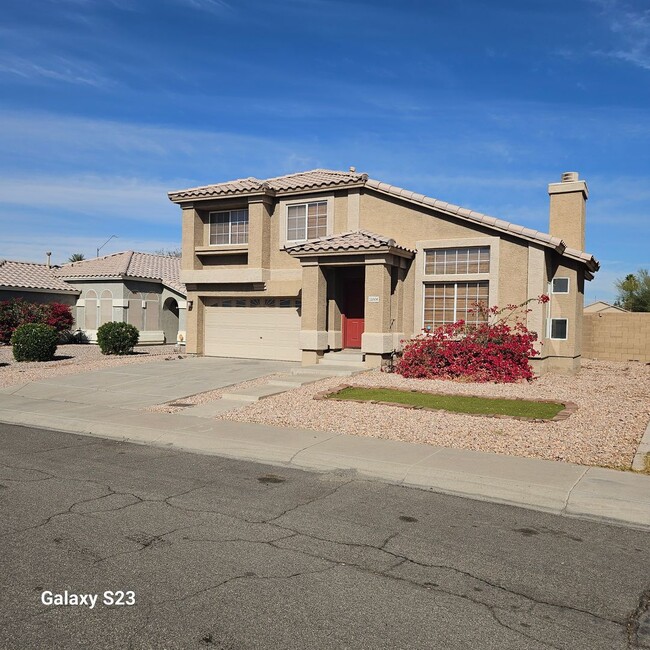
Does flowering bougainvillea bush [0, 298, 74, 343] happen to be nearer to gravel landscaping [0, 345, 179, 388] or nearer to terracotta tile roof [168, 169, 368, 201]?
gravel landscaping [0, 345, 179, 388]

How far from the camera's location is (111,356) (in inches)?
961

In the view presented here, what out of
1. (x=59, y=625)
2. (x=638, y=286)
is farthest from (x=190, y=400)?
(x=638, y=286)

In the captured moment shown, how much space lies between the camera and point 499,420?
1166 centimetres

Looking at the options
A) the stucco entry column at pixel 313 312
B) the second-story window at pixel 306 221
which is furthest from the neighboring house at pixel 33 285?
the stucco entry column at pixel 313 312

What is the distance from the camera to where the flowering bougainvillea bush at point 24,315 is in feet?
102

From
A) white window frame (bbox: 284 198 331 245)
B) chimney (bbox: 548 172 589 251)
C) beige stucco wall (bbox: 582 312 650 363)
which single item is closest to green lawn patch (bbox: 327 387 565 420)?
white window frame (bbox: 284 198 331 245)

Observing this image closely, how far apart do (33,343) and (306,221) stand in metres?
10.3

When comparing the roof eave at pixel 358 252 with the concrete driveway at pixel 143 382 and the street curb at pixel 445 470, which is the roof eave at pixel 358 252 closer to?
the concrete driveway at pixel 143 382

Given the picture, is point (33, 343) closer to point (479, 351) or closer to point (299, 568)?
point (479, 351)

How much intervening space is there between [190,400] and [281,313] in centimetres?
860

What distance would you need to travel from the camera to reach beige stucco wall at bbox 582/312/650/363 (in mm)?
23375

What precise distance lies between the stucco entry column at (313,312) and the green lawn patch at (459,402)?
15.0ft

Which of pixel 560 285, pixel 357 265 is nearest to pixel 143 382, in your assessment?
pixel 357 265

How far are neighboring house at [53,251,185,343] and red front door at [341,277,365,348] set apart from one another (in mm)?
13029
